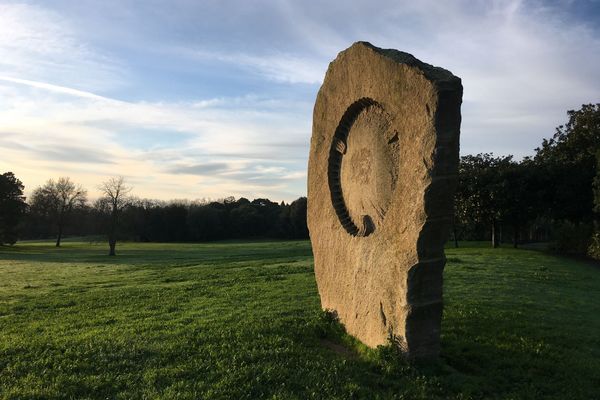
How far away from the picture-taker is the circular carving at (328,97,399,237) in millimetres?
9328

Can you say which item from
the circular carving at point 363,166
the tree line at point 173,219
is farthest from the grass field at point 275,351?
the tree line at point 173,219

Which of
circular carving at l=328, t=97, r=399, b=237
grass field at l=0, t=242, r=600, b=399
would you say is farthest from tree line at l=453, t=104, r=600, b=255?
circular carving at l=328, t=97, r=399, b=237

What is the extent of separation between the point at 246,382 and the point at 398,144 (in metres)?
4.73

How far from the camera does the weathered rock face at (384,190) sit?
784 centimetres

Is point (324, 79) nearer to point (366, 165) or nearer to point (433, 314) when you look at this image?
point (366, 165)

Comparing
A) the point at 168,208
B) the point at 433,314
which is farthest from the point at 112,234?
the point at 433,314

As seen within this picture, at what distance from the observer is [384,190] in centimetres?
937

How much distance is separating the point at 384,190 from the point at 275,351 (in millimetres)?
3519

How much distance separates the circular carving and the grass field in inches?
95.8

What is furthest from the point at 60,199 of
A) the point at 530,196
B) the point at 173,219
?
the point at 530,196

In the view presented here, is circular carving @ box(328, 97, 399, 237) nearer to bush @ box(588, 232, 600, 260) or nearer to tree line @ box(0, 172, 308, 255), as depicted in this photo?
bush @ box(588, 232, 600, 260)

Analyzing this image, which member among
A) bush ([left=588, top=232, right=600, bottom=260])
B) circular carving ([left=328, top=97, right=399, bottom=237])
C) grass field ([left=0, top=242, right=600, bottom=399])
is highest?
circular carving ([left=328, top=97, right=399, bottom=237])

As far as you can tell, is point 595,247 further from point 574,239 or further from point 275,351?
point 275,351

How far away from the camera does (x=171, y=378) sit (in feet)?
25.3
